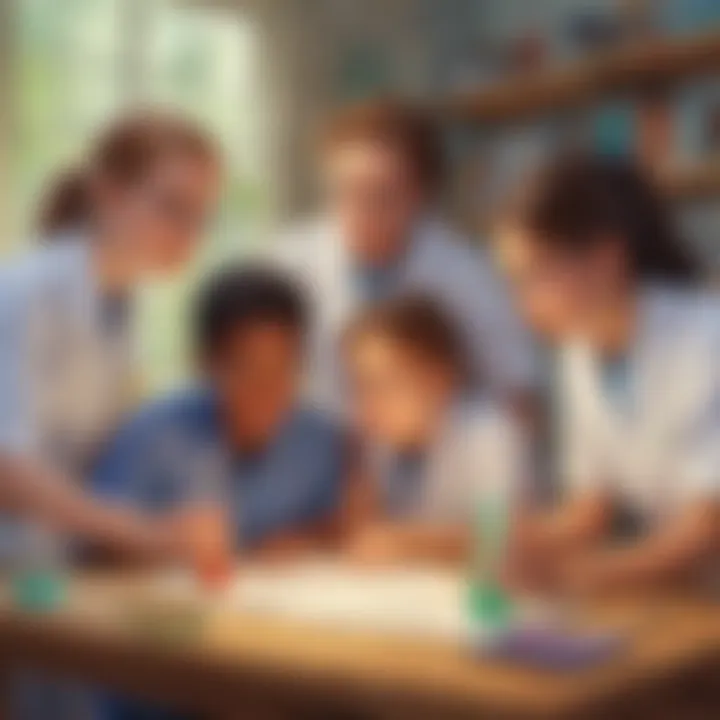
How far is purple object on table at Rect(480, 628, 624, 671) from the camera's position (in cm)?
119

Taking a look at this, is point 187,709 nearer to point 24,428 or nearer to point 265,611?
point 265,611

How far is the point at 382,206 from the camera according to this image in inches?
54.5

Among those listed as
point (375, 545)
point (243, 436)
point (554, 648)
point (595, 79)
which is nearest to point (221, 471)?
point (243, 436)

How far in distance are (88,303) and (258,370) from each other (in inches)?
6.6

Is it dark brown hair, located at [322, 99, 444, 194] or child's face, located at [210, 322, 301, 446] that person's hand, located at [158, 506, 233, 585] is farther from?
dark brown hair, located at [322, 99, 444, 194]

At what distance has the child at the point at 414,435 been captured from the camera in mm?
1358

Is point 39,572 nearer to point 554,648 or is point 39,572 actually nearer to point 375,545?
point 375,545

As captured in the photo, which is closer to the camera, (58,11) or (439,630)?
(439,630)

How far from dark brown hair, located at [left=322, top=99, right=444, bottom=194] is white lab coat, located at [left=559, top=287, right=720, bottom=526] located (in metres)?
0.20

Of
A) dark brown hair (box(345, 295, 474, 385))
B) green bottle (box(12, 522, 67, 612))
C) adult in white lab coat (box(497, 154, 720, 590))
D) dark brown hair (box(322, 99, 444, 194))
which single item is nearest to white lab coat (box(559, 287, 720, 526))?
adult in white lab coat (box(497, 154, 720, 590))

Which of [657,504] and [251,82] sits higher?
[251,82]

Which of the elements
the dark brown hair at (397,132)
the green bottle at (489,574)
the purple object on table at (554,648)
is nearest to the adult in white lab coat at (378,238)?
the dark brown hair at (397,132)

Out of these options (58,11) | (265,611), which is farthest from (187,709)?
(58,11)

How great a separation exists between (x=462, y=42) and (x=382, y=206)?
160mm
